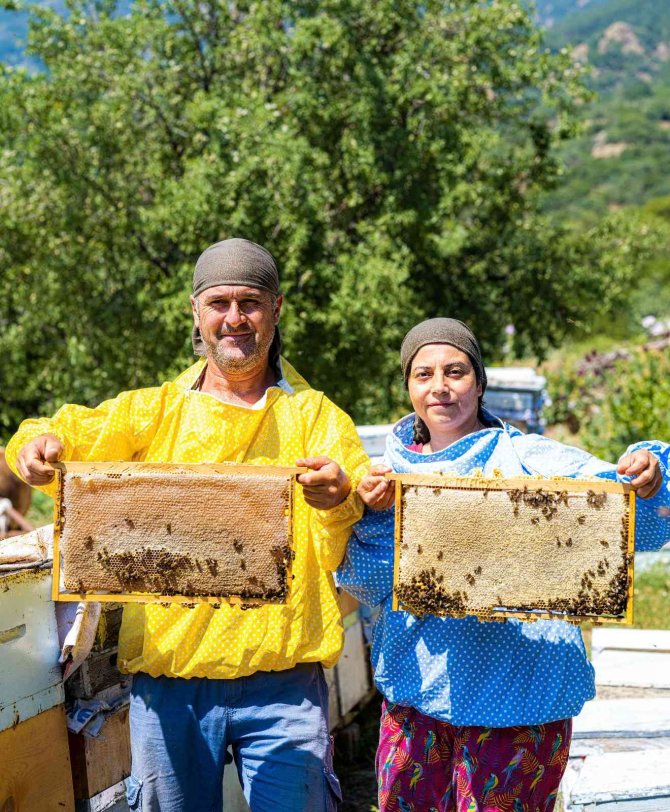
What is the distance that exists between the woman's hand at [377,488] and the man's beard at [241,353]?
1.64 ft

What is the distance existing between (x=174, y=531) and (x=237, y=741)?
640 mm

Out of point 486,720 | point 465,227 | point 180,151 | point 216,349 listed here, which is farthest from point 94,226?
point 486,720

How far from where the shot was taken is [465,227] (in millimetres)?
10836

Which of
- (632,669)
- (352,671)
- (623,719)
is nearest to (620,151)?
(352,671)

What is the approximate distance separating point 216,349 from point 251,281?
0.23 meters

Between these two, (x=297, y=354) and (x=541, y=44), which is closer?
(x=297, y=354)

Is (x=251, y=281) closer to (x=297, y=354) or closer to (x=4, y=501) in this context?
(x=4, y=501)

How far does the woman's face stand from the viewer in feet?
9.52

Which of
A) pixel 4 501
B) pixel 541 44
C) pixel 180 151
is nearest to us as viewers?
pixel 4 501

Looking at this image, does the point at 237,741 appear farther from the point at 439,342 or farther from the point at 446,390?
the point at 439,342

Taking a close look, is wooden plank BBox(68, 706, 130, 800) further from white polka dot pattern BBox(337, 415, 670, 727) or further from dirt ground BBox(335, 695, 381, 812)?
dirt ground BBox(335, 695, 381, 812)

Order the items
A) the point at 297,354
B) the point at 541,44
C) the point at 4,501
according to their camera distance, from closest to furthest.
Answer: the point at 4,501 → the point at 297,354 → the point at 541,44

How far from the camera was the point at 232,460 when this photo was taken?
291 cm

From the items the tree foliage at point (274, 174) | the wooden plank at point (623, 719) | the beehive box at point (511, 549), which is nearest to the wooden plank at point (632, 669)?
the wooden plank at point (623, 719)
